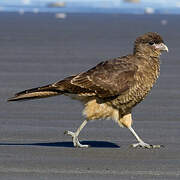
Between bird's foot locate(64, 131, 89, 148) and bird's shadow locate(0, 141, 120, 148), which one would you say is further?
bird's foot locate(64, 131, 89, 148)

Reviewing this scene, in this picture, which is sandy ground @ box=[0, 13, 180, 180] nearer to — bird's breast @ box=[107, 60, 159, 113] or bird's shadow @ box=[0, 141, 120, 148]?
bird's shadow @ box=[0, 141, 120, 148]

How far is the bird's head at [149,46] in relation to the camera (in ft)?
38.0

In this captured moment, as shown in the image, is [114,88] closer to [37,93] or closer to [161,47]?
[161,47]

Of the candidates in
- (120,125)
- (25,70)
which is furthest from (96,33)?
(120,125)

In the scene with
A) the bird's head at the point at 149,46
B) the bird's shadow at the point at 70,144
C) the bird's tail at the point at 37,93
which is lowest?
the bird's shadow at the point at 70,144

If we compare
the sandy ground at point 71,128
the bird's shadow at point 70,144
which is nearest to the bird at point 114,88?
the bird's shadow at point 70,144

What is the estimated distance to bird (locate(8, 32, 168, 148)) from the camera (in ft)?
36.9

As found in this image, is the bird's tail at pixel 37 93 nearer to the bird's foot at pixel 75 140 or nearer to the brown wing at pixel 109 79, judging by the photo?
the brown wing at pixel 109 79

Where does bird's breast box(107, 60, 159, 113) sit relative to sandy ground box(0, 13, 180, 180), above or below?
above

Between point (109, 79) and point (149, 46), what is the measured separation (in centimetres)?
72

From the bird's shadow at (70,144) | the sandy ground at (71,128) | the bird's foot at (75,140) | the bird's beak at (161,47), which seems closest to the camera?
the sandy ground at (71,128)

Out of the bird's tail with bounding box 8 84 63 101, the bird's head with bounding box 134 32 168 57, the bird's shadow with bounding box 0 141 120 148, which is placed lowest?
the bird's shadow with bounding box 0 141 120 148

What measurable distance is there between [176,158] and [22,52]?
14.4 m

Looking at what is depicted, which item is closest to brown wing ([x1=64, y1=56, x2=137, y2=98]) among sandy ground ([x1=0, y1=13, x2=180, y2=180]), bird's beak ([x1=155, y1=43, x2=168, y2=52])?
bird's beak ([x1=155, y1=43, x2=168, y2=52])
